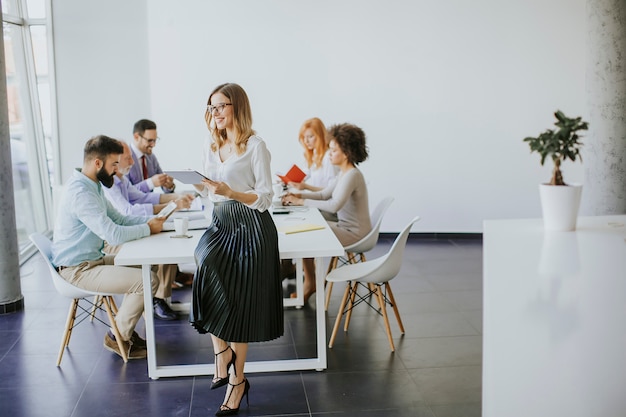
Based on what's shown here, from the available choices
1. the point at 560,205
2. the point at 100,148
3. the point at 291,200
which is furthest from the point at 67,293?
the point at 560,205

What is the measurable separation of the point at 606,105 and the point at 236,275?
291cm

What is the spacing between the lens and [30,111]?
848 cm

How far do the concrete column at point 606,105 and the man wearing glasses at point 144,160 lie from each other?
11.4 ft

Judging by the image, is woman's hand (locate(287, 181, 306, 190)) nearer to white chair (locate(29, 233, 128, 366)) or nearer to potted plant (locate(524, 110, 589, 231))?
white chair (locate(29, 233, 128, 366))

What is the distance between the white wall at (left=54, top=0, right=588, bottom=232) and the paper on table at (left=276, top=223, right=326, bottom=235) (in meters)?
3.57

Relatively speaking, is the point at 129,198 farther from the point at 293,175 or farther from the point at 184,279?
the point at 293,175

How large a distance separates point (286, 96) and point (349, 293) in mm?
3881

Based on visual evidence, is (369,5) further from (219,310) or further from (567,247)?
(567,247)

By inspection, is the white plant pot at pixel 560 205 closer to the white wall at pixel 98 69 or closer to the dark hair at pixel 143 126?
the dark hair at pixel 143 126

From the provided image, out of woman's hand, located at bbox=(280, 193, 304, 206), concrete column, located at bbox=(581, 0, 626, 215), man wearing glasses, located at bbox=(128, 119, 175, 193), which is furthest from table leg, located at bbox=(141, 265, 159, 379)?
concrete column, located at bbox=(581, 0, 626, 215)

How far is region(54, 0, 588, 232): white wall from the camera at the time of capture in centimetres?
815

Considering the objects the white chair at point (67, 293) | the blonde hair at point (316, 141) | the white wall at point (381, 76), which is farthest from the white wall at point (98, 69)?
the white chair at point (67, 293)

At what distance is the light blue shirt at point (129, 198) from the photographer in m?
5.56

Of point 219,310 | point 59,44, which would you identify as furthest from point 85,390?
point 59,44
